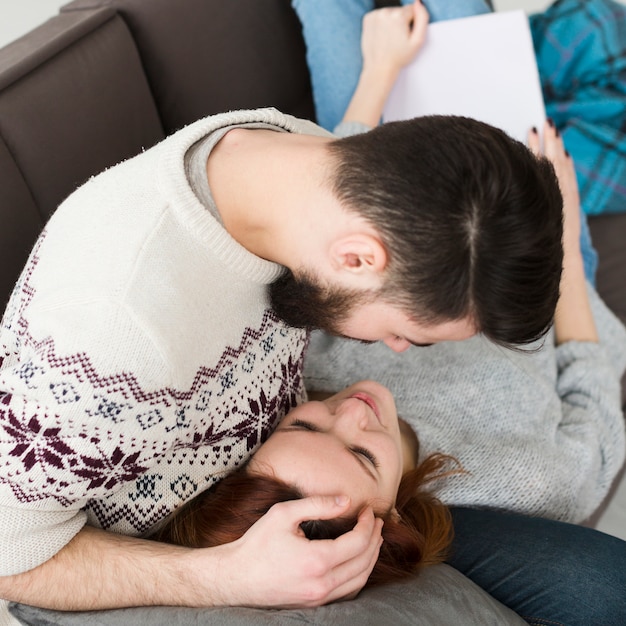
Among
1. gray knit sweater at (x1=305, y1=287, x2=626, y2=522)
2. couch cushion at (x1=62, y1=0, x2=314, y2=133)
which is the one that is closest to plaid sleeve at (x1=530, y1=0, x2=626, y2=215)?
gray knit sweater at (x1=305, y1=287, x2=626, y2=522)

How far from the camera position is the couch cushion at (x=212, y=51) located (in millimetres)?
1356

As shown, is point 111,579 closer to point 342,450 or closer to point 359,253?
point 342,450

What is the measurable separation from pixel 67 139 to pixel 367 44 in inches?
29.4

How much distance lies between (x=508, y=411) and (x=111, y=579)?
827mm

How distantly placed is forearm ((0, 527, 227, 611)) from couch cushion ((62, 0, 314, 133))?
0.87m

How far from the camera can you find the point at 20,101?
1101 mm

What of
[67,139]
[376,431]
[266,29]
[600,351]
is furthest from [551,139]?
[67,139]

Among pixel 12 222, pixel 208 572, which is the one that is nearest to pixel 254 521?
pixel 208 572

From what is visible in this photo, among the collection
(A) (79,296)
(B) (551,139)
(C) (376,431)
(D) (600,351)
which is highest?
(A) (79,296)

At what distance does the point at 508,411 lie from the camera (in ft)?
4.56

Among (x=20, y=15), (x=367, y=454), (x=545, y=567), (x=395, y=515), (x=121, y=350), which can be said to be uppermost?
(x=20, y=15)

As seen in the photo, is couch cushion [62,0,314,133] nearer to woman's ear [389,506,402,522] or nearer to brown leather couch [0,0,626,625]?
brown leather couch [0,0,626,625]

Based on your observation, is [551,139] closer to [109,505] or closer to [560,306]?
[560,306]

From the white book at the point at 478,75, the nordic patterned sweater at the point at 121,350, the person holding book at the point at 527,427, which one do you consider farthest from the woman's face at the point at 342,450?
the white book at the point at 478,75
